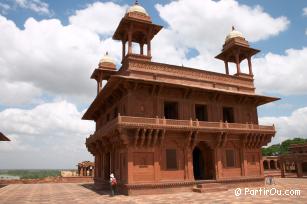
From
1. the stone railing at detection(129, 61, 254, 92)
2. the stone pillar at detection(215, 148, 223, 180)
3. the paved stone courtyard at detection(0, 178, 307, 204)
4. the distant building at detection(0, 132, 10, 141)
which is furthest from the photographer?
the distant building at detection(0, 132, 10, 141)

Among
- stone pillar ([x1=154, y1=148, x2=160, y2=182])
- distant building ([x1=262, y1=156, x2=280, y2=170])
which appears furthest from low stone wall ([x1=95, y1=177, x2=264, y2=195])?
distant building ([x1=262, y1=156, x2=280, y2=170])

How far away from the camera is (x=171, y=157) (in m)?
21.0

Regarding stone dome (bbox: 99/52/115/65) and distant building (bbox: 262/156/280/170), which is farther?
distant building (bbox: 262/156/280/170)

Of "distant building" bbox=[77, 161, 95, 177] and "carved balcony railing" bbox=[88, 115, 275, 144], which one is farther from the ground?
"carved balcony railing" bbox=[88, 115, 275, 144]

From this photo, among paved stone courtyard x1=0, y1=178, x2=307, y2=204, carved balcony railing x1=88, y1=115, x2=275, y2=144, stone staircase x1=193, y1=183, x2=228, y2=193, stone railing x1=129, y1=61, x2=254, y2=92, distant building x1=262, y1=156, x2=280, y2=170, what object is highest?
stone railing x1=129, y1=61, x2=254, y2=92

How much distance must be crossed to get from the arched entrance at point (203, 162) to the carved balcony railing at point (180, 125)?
2126 millimetres

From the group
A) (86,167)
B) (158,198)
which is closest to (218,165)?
(158,198)

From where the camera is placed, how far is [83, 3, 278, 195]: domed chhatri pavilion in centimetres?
1967

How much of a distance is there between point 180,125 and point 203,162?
5.35 meters

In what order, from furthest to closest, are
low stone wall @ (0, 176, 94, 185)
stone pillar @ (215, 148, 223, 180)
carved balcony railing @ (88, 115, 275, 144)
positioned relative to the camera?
low stone wall @ (0, 176, 94, 185)
stone pillar @ (215, 148, 223, 180)
carved balcony railing @ (88, 115, 275, 144)

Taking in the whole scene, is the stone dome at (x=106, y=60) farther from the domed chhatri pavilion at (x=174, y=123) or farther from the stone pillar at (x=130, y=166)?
the stone pillar at (x=130, y=166)

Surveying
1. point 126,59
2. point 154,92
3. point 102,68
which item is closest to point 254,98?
point 154,92

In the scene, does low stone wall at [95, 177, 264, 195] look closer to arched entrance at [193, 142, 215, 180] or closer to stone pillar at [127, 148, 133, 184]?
stone pillar at [127, 148, 133, 184]

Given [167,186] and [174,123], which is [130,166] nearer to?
[167,186]
